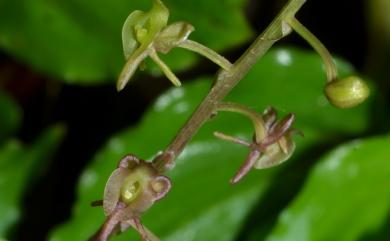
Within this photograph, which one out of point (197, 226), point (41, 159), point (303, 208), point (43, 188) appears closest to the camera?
point (303, 208)

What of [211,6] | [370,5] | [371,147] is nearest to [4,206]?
[211,6]

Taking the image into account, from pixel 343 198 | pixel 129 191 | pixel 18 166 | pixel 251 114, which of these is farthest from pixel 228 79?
pixel 18 166

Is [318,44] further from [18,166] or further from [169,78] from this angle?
[18,166]

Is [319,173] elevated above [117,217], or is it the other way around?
[117,217]

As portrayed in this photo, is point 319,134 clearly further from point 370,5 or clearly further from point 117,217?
point 117,217

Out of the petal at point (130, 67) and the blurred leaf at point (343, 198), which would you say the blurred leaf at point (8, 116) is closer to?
the blurred leaf at point (343, 198)
